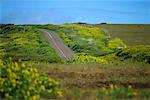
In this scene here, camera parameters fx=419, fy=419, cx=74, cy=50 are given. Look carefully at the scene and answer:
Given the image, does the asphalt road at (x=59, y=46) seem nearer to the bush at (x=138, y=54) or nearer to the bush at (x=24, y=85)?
the bush at (x=138, y=54)

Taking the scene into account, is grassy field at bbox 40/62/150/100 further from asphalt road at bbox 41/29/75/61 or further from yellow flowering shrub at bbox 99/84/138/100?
asphalt road at bbox 41/29/75/61

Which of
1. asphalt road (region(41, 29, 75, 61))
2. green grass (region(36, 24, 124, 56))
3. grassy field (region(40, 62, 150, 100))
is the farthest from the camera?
green grass (region(36, 24, 124, 56))

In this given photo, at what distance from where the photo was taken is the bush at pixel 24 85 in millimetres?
14945

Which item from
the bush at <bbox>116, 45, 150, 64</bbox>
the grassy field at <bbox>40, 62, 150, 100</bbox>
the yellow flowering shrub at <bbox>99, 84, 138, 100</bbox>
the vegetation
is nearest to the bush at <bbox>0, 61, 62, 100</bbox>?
the grassy field at <bbox>40, 62, 150, 100</bbox>

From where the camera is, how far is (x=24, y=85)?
1519cm

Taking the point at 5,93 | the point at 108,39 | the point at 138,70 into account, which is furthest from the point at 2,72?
the point at 108,39

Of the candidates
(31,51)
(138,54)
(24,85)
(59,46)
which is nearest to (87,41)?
(59,46)

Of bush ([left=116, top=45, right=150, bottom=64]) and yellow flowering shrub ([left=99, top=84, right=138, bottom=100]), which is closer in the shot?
yellow flowering shrub ([left=99, top=84, right=138, bottom=100])

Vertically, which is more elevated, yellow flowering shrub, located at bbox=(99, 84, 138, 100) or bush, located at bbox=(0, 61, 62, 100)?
bush, located at bbox=(0, 61, 62, 100)

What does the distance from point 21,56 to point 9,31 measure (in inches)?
1818

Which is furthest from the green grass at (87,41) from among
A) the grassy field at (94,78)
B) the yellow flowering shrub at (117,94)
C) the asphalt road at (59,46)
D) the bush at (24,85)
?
the bush at (24,85)

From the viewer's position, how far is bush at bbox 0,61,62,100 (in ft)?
49.0

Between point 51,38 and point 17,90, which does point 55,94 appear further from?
point 51,38

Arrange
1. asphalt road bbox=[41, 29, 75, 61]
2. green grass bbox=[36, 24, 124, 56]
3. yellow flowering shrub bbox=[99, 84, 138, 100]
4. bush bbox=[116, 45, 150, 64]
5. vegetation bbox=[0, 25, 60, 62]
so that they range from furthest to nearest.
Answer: green grass bbox=[36, 24, 124, 56] → asphalt road bbox=[41, 29, 75, 61] → vegetation bbox=[0, 25, 60, 62] → bush bbox=[116, 45, 150, 64] → yellow flowering shrub bbox=[99, 84, 138, 100]
